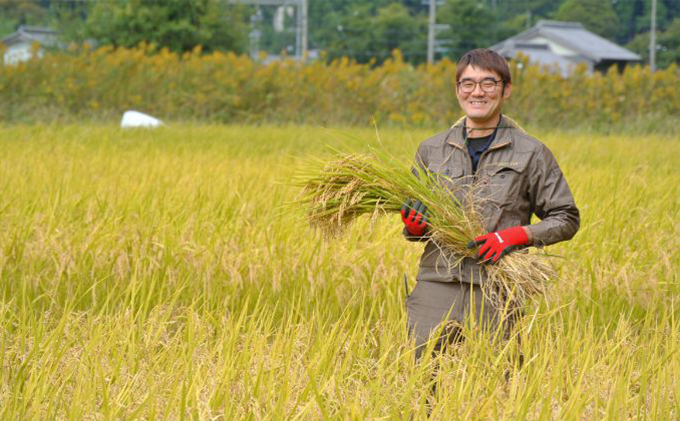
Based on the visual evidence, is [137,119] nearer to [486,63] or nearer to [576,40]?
[486,63]

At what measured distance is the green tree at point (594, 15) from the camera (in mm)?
39125

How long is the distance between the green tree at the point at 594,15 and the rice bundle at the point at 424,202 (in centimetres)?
3778

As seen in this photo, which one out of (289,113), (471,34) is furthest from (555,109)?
(471,34)

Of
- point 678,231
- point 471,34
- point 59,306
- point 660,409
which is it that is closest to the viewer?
point 660,409

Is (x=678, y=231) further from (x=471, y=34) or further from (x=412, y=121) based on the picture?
(x=471, y=34)

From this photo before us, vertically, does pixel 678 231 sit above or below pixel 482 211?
below

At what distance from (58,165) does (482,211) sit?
158 inches

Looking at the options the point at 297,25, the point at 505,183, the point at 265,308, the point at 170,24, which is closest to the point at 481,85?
the point at 505,183

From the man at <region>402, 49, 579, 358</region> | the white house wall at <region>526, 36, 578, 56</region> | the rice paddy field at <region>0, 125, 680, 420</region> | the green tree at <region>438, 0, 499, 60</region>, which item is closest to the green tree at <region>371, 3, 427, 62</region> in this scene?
the green tree at <region>438, 0, 499, 60</region>

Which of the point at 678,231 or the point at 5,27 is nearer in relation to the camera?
the point at 678,231

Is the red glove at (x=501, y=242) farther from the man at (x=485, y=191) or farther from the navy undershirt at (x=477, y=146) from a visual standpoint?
the navy undershirt at (x=477, y=146)

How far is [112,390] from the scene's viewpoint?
2406mm

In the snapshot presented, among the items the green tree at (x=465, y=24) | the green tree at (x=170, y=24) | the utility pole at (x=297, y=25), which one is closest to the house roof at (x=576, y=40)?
the green tree at (x=465, y=24)

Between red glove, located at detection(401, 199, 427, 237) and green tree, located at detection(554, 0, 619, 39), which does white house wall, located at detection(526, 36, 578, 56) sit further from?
red glove, located at detection(401, 199, 427, 237)
